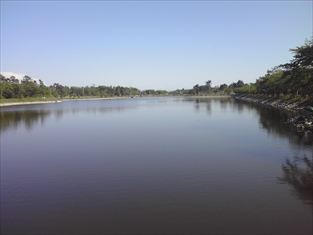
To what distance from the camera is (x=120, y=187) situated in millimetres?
15070

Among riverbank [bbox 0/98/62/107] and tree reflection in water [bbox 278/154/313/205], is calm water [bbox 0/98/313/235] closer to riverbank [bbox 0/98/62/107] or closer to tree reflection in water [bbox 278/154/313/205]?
tree reflection in water [bbox 278/154/313/205]

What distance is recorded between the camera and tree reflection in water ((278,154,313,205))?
45.1ft

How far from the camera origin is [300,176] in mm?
16359

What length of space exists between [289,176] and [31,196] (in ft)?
36.4

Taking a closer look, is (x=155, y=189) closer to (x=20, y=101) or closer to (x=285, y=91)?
(x=285, y=91)

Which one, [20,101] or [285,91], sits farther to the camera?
[20,101]

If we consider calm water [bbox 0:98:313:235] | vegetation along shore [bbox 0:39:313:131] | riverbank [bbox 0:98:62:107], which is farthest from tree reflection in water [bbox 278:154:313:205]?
riverbank [bbox 0:98:62:107]

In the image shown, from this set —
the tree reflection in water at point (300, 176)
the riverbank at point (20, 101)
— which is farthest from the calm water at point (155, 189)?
the riverbank at point (20, 101)

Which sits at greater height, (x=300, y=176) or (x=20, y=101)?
(x=300, y=176)

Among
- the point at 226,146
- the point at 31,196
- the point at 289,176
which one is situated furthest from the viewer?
the point at 226,146

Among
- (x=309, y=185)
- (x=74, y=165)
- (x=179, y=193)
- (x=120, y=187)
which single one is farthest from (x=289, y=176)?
(x=74, y=165)

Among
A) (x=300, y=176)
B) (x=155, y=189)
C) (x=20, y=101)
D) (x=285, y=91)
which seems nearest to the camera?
(x=155, y=189)

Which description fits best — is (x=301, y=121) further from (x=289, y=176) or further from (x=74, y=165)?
(x=74, y=165)

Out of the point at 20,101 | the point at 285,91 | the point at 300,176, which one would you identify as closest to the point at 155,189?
the point at 300,176
